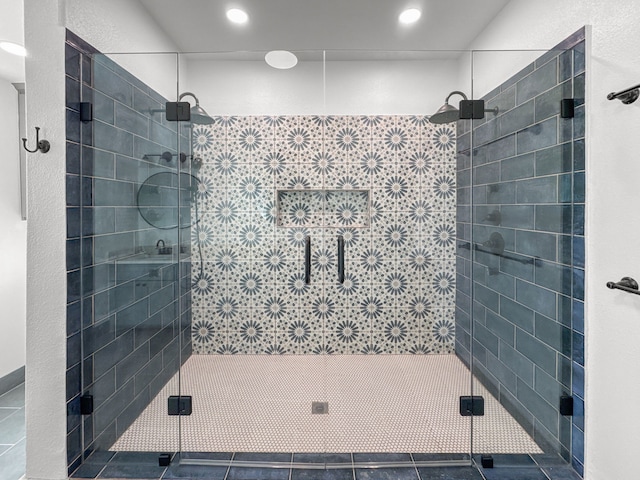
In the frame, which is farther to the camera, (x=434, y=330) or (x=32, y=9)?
(x=434, y=330)

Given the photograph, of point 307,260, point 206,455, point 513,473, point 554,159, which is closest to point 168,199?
point 307,260

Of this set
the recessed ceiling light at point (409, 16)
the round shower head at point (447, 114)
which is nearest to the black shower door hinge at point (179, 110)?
the round shower head at point (447, 114)

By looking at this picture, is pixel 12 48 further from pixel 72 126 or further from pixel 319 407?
pixel 319 407

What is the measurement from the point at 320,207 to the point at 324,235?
0.14 m

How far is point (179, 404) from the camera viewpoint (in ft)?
5.66

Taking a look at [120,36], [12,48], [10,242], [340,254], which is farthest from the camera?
[10,242]

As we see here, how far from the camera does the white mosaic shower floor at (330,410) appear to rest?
5.62 feet

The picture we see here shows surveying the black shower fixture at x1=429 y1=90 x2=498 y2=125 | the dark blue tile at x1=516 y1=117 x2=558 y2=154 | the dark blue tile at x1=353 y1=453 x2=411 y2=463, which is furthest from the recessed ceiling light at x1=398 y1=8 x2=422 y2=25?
the dark blue tile at x1=353 y1=453 x2=411 y2=463

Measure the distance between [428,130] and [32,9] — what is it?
1.92 metres

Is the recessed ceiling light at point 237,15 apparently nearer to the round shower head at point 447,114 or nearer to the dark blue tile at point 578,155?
the round shower head at point 447,114

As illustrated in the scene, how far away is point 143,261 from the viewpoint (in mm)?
1749

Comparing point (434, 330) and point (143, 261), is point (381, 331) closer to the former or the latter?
point (434, 330)

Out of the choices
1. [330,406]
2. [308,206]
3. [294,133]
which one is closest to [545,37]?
[294,133]

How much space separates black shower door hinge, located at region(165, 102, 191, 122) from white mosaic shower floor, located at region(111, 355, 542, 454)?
1.21m
